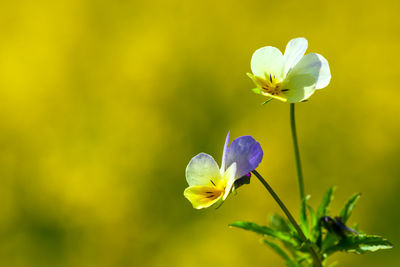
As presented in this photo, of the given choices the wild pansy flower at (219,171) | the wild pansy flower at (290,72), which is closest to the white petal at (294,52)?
the wild pansy flower at (290,72)

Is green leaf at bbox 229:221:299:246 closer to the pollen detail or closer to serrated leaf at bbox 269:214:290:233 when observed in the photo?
serrated leaf at bbox 269:214:290:233

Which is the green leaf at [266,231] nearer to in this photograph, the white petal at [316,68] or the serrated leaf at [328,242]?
the serrated leaf at [328,242]

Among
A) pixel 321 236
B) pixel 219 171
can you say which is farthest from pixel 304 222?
pixel 219 171

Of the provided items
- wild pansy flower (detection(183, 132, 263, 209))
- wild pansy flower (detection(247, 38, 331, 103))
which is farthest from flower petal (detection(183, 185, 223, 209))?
wild pansy flower (detection(247, 38, 331, 103))

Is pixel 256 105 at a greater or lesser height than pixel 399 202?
greater

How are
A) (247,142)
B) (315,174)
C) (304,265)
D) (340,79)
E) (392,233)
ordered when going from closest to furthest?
(247,142) < (304,265) < (392,233) < (315,174) < (340,79)

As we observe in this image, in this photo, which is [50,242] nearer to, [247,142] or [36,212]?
[36,212]

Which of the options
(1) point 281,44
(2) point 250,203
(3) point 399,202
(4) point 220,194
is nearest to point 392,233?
(3) point 399,202
